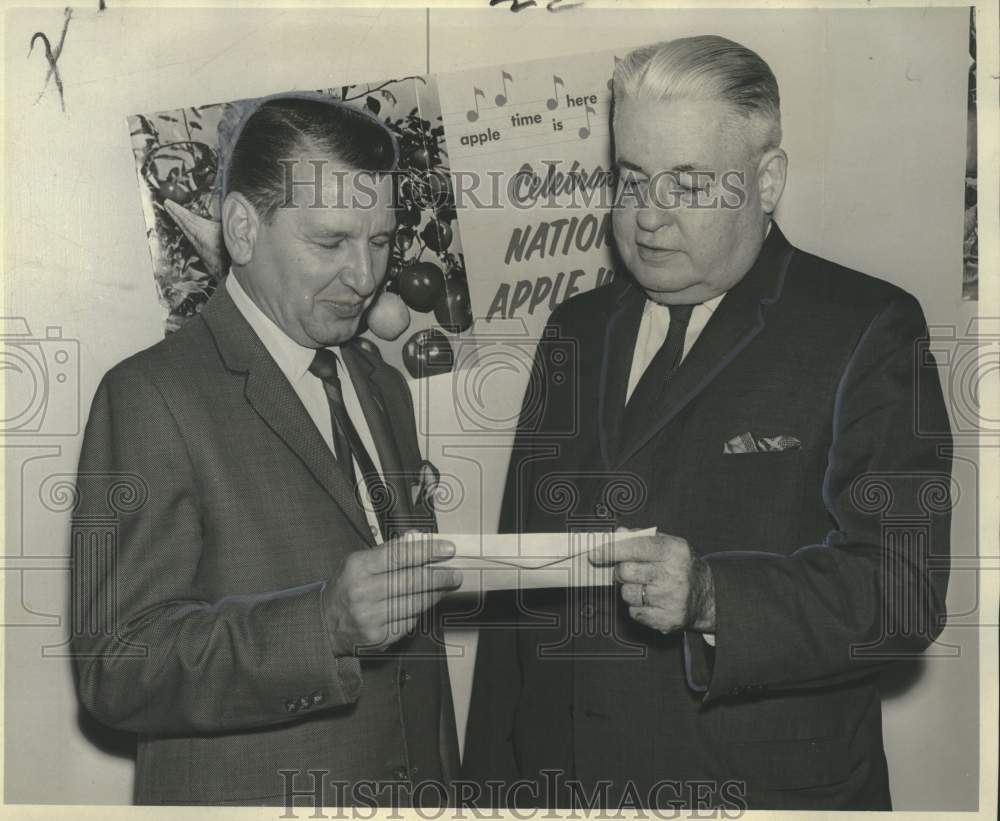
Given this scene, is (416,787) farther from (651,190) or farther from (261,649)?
(651,190)

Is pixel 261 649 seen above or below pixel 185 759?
above

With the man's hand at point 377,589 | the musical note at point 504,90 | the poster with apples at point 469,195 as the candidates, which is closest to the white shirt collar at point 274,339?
the poster with apples at point 469,195

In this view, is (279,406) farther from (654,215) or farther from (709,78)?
(709,78)

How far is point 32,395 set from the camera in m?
2.50

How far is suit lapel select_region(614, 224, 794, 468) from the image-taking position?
2.30m

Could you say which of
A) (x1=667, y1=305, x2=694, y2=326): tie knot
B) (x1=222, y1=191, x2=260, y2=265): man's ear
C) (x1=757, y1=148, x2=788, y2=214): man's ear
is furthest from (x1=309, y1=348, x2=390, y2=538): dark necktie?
(x1=757, y1=148, x2=788, y2=214): man's ear

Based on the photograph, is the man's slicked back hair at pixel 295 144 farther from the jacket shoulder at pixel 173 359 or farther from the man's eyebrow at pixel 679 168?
the man's eyebrow at pixel 679 168

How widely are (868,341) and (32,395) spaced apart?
5.43 feet

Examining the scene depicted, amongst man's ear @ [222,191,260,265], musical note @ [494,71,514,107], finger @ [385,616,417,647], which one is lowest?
finger @ [385,616,417,647]

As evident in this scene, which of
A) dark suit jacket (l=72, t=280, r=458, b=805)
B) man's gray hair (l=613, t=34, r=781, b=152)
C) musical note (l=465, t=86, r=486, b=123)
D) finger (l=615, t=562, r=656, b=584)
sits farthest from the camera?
musical note (l=465, t=86, r=486, b=123)

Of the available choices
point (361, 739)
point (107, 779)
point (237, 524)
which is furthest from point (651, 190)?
point (107, 779)

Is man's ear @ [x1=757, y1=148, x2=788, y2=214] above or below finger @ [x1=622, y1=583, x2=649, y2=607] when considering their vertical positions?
above

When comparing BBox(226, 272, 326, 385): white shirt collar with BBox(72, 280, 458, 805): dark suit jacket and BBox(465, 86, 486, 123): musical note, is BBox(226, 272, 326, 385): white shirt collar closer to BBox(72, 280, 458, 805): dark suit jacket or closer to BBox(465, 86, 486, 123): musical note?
BBox(72, 280, 458, 805): dark suit jacket

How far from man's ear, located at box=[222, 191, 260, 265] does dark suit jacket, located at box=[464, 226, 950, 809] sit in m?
0.68
